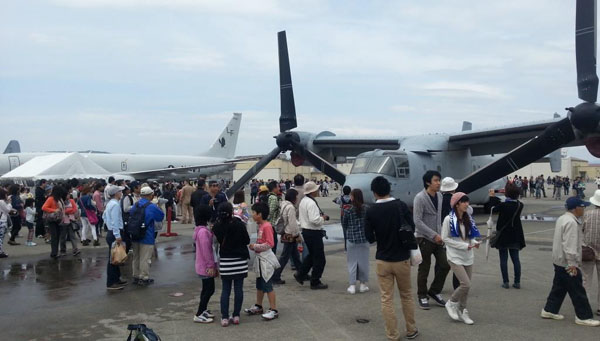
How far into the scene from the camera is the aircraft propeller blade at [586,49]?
12445mm

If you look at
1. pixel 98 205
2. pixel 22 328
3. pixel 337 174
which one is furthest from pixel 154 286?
pixel 337 174

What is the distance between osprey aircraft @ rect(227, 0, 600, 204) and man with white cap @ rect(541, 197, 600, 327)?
804 centimetres

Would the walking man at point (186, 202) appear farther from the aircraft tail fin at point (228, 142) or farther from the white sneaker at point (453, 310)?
the aircraft tail fin at point (228, 142)

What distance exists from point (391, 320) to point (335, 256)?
593 centimetres

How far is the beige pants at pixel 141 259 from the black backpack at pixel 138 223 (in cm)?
27

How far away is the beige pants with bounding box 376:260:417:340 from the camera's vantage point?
521cm

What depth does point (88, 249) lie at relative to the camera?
12586 mm

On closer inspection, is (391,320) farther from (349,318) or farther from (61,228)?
(61,228)

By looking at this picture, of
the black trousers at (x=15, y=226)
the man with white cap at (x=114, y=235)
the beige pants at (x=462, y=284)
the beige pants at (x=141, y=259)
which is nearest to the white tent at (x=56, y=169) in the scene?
the black trousers at (x=15, y=226)

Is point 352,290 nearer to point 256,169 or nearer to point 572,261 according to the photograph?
point 572,261

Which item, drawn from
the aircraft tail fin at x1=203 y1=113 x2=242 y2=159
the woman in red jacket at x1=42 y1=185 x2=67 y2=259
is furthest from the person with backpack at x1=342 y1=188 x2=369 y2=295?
the aircraft tail fin at x1=203 y1=113 x2=242 y2=159

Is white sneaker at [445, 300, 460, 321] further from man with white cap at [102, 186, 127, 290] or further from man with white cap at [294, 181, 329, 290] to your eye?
man with white cap at [102, 186, 127, 290]

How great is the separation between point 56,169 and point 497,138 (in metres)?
21.1

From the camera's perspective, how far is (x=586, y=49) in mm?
12617
